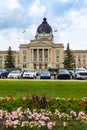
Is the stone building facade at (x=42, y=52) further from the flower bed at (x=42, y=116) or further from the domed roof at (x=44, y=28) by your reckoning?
the flower bed at (x=42, y=116)

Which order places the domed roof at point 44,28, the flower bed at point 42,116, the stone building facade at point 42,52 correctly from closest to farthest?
the flower bed at point 42,116 < the stone building facade at point 42,52 < the domed roof at point 44,28

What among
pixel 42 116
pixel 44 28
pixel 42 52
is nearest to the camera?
pixel 42 116

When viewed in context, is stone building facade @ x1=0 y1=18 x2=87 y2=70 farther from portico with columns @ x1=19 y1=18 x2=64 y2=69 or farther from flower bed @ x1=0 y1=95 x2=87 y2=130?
flower bed @ x1=0 y1=95 x2=87 y2=130

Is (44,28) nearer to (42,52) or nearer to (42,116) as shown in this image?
(42,52)

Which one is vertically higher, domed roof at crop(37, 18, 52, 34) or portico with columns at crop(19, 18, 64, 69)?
domed roof at crop(37, 18, 52, 34)

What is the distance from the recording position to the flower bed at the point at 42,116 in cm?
845

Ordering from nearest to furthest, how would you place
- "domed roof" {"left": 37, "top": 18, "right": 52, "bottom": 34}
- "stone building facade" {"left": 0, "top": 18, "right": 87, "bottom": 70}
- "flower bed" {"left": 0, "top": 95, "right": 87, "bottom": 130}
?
"flower bed" {"left": 0, "top": 95, "right": 87, "bottom": 130}
"stone building facade" {"left": 0, "top": 18, "right": 87, "bottom": 70}
"domed roof" {"left": 37, "top": 18, "right": 52, "bottom": 34}

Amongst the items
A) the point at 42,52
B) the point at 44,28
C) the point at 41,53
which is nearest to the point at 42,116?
the point at 42,52

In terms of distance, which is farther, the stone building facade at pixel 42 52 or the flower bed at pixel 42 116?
the stone building facade at pixel 42 52

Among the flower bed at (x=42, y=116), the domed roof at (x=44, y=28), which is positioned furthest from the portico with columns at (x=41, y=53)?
the flower bed at (x=42, y=116)

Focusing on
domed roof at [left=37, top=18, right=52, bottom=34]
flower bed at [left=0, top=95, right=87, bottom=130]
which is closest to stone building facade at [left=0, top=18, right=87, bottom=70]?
domed roof at [left=37, top=18, right=52, bottom=34]

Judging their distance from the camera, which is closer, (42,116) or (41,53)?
(42,116)

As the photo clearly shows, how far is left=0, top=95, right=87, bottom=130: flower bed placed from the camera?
845 centimetres

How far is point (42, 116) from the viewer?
30.3 ft
